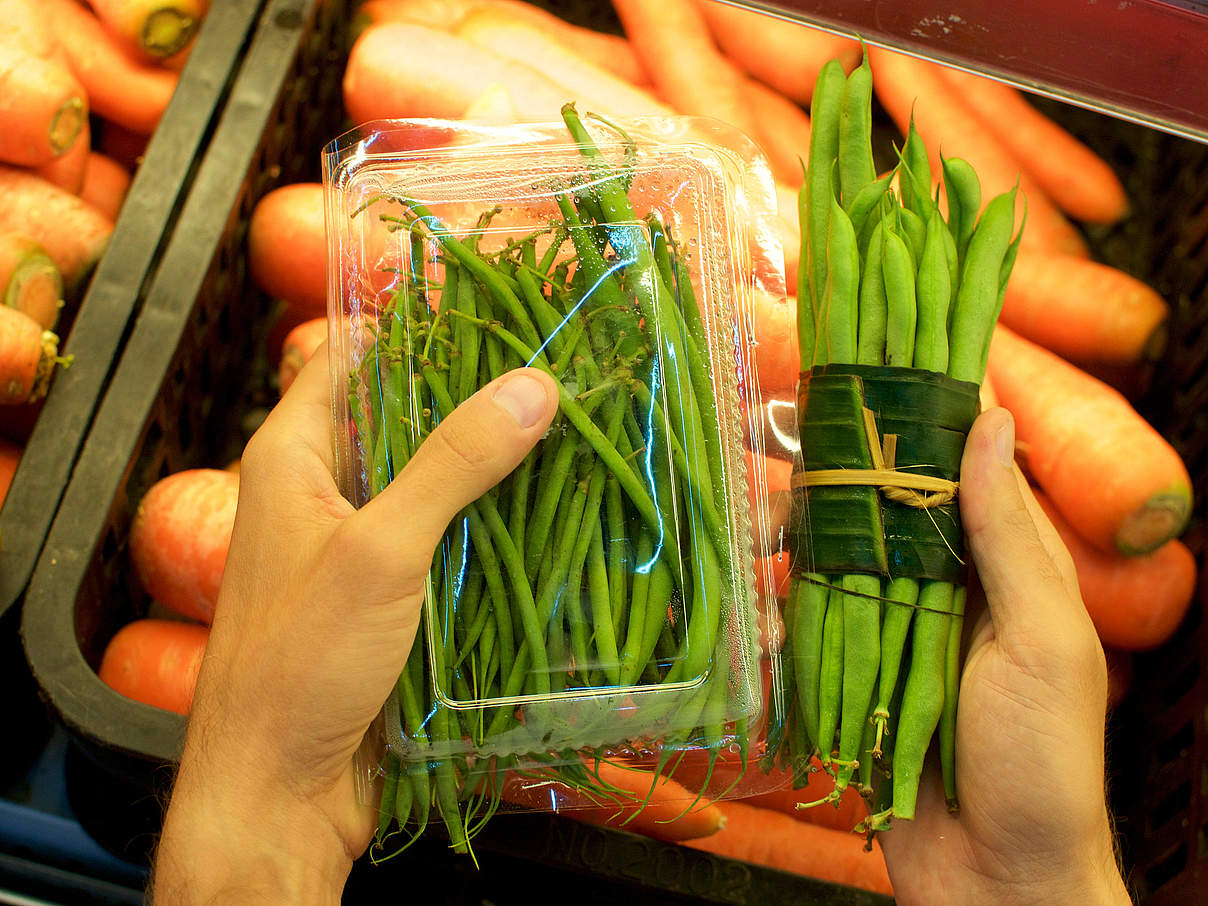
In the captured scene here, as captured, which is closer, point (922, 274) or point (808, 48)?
point (922, 274)

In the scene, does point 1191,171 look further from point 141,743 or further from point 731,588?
point 141,743

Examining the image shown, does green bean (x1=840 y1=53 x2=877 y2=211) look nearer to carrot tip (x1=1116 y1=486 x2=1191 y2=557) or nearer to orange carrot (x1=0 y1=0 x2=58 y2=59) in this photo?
carrot tip (x1=1116 y1=486 x2=1191 y2=557)

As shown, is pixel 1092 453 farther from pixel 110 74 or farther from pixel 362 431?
pixel 110 74

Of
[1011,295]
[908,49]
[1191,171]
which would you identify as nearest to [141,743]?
[908,49]

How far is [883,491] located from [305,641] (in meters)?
0.54

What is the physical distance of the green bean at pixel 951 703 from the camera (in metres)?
0.87

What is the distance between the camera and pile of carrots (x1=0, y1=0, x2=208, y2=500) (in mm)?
1325

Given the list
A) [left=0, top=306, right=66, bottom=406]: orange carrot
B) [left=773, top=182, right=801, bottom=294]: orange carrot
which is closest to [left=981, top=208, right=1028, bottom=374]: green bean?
[left=773, top=182, right=801, bottom=294]: orange carrot

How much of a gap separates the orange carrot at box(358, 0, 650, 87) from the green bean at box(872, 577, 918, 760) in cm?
111

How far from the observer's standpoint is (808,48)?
156 centimetres

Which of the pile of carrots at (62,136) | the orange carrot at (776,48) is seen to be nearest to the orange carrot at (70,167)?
the pile of carrots at (62,136)

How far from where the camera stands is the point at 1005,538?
0.88m

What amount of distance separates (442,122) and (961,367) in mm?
610

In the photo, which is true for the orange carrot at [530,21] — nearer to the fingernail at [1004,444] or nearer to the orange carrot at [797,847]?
the fingernail at [1004,444]
